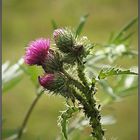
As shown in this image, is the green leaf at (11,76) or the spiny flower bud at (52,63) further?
the green leaf at (11,76)

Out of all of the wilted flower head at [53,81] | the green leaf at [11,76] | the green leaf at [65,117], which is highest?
the green leaf at [11,76]

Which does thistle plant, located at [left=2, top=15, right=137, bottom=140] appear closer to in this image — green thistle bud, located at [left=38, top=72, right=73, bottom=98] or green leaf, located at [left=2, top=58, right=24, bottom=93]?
green thistle bud, located at [left=38, top=72, right=73, bottom=98]

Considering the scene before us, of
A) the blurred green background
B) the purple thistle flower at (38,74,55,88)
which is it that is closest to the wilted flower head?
the purple thistle flower at (38,74,55,88)

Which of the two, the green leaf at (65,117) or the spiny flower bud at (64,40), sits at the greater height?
the spiny flower bud at (64,40)

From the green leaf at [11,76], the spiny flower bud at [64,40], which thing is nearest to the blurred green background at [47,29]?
the green leaf at [11,76]

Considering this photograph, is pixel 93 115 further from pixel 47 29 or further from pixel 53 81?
pixel 47 29

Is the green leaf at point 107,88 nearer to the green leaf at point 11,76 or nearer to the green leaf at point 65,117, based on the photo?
the green leaf at point 11,76

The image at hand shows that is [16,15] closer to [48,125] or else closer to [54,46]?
[48,125]
